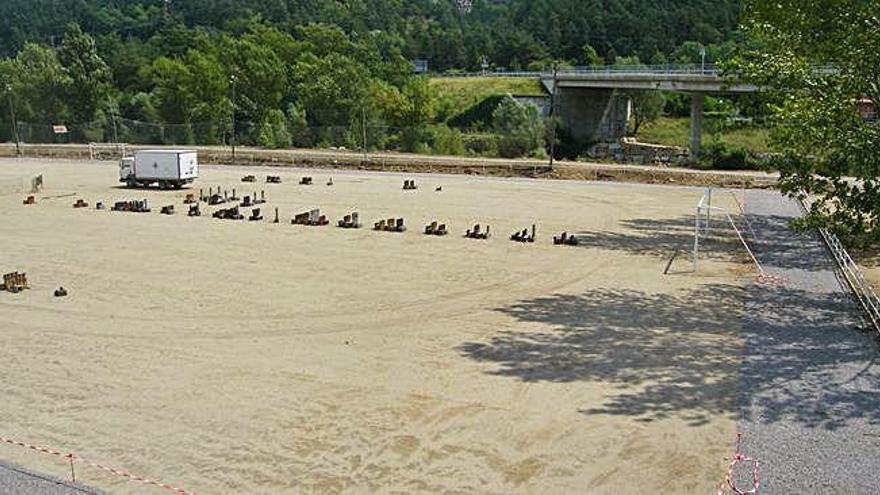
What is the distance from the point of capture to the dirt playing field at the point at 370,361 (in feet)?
35.1

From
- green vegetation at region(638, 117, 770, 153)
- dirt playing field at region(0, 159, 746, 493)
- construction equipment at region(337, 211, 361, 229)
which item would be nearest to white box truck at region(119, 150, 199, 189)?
dirt playing field at region(0, 159, 746, 493)

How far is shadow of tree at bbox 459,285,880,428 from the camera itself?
504 inches

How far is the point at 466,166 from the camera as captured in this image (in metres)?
55.5

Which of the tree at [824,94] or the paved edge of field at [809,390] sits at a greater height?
the tree at [824,94]

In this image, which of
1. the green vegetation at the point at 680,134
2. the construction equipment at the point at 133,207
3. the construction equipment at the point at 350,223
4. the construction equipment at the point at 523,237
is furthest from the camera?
the green vegetation at the point at 680,134

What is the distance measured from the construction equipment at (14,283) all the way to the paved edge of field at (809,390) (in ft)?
56.0

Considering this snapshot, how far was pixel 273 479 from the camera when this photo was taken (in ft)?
33.4

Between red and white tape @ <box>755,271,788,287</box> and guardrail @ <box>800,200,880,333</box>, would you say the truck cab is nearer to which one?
red and white tape @ <box>755,271,788,287</box>

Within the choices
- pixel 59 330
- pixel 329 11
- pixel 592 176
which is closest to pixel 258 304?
pixel 59 330

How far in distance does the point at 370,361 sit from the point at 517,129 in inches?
2215

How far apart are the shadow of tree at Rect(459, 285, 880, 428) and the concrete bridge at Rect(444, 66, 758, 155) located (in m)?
56.3

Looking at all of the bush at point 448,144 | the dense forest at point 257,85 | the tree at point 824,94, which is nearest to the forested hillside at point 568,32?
the dense forest at point 257,85

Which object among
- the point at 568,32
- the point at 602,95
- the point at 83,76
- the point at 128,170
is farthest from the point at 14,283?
the point at 568,32

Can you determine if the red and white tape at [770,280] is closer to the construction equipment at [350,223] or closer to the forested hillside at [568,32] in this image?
the construction equipment at [350,223]
